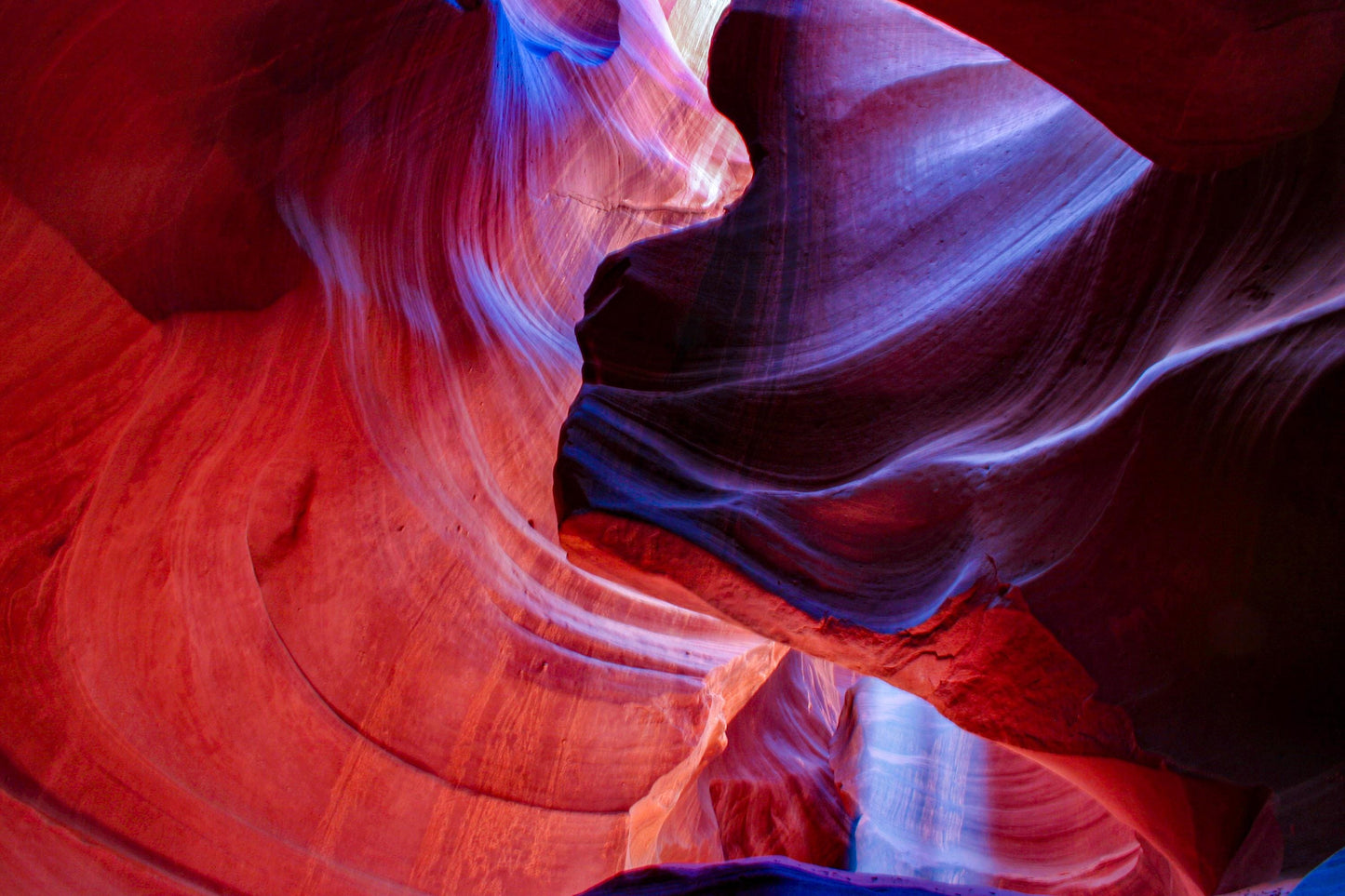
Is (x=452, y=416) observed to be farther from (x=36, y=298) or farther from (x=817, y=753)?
(x=817, y=753)

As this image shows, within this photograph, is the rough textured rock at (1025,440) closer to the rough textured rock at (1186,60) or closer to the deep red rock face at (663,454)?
the deep red rock face at (663,454)

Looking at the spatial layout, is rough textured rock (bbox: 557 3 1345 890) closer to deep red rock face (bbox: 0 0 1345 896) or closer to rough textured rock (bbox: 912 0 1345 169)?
deep red rock face (bbox: 0 0 1345 896)

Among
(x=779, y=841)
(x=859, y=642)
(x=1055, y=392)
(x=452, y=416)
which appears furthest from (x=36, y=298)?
(x=779, y=841)

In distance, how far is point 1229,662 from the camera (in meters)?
2.11

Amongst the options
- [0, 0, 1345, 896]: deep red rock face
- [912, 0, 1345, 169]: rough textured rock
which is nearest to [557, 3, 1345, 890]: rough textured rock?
[0, 0, 1345, 896]: deep red rock face

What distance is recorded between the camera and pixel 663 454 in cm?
305

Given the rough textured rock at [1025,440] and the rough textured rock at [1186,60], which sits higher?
the rough textured rock at [1186,60]

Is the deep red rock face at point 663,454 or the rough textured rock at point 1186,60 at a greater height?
the rough textured rock at point 1186,60

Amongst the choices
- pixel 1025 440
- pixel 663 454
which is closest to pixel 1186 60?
pixel 1025 440

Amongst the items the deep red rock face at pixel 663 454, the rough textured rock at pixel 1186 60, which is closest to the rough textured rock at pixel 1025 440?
the deep red rock face at pixel 663 454

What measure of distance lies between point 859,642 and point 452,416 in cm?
274

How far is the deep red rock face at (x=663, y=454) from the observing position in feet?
7.14

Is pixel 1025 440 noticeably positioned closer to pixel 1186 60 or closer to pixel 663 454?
pixel 1186 60

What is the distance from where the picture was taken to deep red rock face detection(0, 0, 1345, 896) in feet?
7.14
